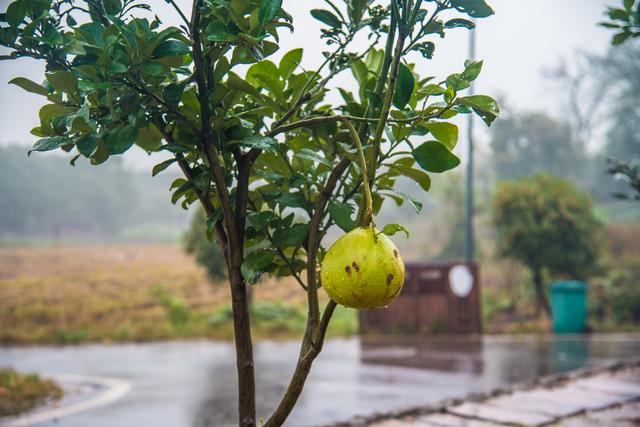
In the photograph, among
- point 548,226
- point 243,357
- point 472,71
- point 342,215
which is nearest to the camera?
point 472,71

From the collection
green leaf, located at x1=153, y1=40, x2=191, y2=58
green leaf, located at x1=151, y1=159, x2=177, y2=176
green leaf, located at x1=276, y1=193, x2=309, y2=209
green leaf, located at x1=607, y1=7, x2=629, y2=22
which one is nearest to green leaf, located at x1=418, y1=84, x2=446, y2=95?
green leaf, located at x1=276, y1=193, x2=309, y2=209

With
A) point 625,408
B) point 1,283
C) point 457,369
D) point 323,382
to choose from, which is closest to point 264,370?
point 323,382

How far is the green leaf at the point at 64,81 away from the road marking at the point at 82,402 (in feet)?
15.3

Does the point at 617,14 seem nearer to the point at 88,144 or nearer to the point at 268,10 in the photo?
the point at 268,10

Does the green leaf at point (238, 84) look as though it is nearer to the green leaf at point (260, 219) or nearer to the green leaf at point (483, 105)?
the green leaf at point (260, 219)

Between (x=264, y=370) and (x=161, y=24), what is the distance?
7.25 m

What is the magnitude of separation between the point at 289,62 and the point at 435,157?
1.75 feet

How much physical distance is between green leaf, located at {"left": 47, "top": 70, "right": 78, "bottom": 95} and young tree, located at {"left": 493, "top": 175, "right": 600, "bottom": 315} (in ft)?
42.3

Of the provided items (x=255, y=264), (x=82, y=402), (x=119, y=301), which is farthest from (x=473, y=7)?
(x=119, y=301)

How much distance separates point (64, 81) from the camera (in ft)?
5.70

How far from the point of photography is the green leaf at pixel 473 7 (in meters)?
1.77

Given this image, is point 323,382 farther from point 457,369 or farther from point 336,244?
point 336,244

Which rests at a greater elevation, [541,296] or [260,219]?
[260,219]

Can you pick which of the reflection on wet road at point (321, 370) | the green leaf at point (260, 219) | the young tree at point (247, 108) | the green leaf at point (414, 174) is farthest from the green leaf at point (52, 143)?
the reflection on wet road at point (321, 370)
